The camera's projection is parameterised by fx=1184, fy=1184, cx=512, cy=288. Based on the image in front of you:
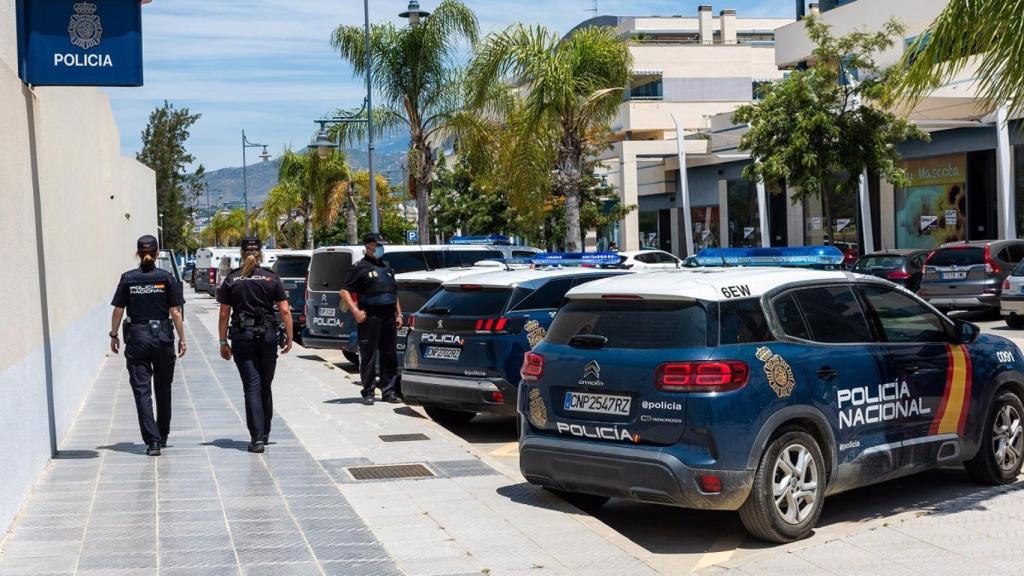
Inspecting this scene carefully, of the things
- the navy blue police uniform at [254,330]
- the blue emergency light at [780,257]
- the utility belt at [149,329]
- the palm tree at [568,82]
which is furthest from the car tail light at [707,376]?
the palm tree at [568,82]

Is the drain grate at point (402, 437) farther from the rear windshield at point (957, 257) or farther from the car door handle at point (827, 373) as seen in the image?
the rear windshield at point (957, 257)

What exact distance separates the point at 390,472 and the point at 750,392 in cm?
353

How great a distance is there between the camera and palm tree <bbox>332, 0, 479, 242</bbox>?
29953 millimetres

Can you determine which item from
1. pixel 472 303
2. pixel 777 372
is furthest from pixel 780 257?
pixel 472 303

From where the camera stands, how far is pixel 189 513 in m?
7.74

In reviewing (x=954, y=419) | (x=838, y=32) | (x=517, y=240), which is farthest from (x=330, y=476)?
(x=517, y=240)

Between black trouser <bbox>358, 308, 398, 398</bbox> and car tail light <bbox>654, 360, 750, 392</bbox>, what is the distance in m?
6.66

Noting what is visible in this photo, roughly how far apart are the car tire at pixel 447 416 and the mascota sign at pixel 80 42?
4399 millimetres

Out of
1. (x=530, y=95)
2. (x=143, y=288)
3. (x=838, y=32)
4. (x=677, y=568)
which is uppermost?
(x=838, y=32)

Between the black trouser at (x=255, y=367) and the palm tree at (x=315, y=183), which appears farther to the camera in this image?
the palm tree at (x=315, y=183)

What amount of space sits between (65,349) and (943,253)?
18098mm

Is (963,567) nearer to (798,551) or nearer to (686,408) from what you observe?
(798,551)

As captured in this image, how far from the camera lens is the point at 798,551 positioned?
6.91m

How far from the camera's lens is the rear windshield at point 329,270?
1822cm
